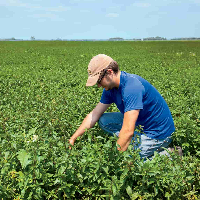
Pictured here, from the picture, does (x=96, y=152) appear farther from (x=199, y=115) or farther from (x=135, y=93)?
(x=199, y=115)

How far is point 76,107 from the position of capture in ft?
16.6

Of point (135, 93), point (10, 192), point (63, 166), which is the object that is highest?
point (135, 93)

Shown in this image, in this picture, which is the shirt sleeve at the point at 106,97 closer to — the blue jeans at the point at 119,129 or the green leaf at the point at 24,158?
the blue jeans at the point at 119,129

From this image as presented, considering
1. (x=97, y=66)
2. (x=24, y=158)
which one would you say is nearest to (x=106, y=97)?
(x=97, y=66)

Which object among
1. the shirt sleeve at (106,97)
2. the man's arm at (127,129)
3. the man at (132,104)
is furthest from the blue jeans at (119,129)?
the man's arm at (127,129)

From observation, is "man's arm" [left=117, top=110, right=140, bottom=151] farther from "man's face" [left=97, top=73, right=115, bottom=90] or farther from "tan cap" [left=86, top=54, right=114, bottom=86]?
"tan cap" [left=86, top=54, right=114, bottom=86]

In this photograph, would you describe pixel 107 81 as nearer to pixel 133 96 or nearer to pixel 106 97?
pixel 133 96

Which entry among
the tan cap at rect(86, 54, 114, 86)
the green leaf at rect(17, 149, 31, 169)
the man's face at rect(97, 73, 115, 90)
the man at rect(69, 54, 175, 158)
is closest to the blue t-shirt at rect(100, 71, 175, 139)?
the man at rect(69, 54, 175, 158)

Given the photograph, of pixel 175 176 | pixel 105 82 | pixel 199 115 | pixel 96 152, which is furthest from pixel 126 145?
pixel 199 115

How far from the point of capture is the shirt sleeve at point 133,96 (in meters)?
2.79

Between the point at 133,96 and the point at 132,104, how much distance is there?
11 cm

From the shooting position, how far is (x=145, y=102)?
10.1 ft

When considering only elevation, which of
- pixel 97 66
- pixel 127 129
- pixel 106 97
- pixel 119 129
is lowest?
pixel 119 129

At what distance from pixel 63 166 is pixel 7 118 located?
Result: 2219 mm
